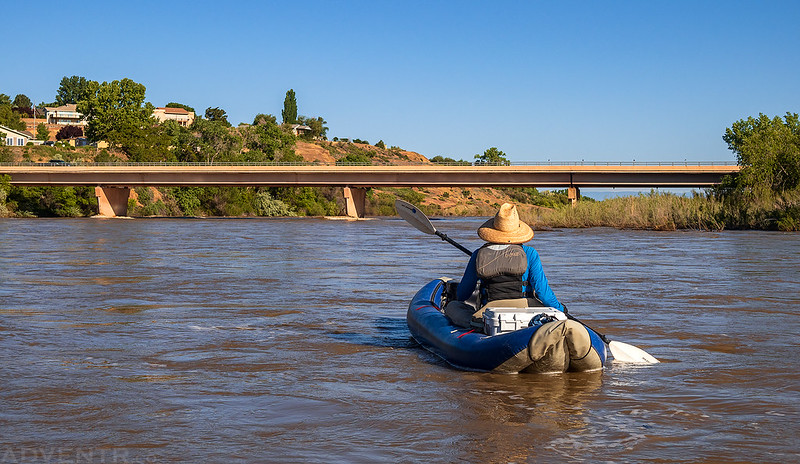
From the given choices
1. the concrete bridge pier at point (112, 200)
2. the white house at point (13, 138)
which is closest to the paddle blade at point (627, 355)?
the concrete bridge pier at point (112, 200)

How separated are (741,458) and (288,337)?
603 centimetres

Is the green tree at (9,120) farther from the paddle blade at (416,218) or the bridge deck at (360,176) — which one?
the paddle blade at (416,218)

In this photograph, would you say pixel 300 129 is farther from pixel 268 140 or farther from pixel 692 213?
pixel 692 213

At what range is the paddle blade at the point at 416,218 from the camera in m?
12.2

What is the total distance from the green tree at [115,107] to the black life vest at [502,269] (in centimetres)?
9804

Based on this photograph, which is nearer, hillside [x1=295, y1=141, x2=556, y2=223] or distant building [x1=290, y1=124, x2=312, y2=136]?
hillside [x1=295, y1=141, x2=556, y2=223]

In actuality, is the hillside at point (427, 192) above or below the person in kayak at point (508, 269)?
above

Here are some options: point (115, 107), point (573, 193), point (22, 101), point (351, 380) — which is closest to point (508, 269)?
point (351, 380)

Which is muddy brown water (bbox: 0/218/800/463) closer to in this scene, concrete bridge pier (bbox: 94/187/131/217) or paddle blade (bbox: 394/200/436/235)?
paddle blade (bbox: 394/200/436/235)

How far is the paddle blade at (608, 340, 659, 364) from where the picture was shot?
8609 mm

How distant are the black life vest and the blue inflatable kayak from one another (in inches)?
17.5

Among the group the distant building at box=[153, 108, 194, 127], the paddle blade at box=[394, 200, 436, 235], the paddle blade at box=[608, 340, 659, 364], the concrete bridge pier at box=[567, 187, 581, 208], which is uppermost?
the distant building at box=[153, 108, 194, 127]

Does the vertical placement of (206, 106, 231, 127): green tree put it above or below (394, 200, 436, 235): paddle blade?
above

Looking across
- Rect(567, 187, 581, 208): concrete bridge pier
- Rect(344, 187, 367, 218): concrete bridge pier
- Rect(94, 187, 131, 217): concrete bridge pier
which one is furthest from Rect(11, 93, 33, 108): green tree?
Rect(567, 187, 581, 208): concrete bridge pier
